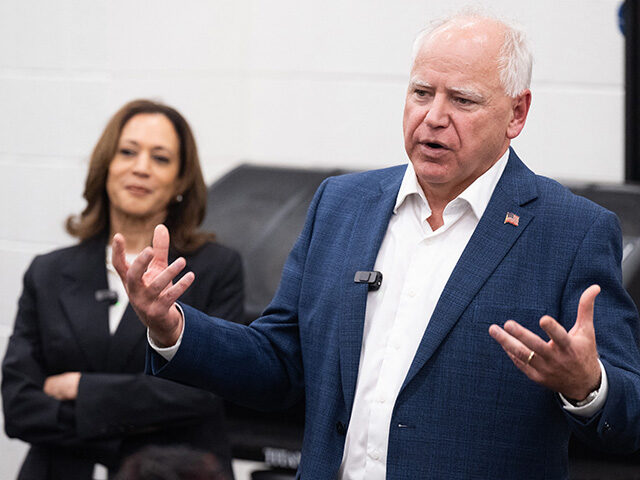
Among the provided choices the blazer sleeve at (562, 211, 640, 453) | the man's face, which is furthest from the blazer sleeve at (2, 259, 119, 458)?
the blazer sleeve at (562, 211, 640, 453)

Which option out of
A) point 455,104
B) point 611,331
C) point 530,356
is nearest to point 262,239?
point 455,104

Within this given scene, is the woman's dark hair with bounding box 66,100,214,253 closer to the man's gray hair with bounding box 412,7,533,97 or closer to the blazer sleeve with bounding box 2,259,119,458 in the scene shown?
the blazer sleeve with bounding box 2,259,119,458

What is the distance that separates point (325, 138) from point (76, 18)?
1375 mm

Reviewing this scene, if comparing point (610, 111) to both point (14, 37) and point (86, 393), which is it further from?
point (14, 37)

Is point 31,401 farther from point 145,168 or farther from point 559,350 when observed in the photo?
point 559,350

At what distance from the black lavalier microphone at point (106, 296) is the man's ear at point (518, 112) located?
1402 millimetres

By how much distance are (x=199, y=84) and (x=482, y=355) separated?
320cm

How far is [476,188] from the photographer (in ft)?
5.83

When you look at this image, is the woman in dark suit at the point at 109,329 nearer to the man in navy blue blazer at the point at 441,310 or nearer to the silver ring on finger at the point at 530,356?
the man in navy blue blazer at the point at 441,310

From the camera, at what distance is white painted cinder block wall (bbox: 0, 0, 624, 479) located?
4.43m

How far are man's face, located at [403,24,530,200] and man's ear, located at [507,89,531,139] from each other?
1.7 inches

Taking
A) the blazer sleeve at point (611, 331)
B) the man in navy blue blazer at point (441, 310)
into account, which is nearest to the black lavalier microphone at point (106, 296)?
the man in navy blue blazer at point (441, 310)

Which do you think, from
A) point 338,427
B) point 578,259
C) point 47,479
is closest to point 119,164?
point 47,479

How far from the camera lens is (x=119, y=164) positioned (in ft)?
9.55
